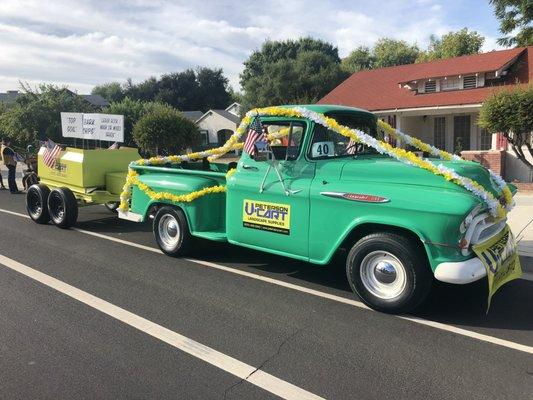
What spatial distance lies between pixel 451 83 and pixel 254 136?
53.6 ft

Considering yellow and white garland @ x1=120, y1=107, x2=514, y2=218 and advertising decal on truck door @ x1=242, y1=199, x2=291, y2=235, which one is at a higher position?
yellow and white garland @ x1=120, y1=107, x2=514, y2=218

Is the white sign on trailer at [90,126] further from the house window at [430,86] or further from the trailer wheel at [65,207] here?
the house window at [430,86]

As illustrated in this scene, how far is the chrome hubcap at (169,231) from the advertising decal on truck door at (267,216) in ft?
4.83

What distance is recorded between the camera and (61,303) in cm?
520

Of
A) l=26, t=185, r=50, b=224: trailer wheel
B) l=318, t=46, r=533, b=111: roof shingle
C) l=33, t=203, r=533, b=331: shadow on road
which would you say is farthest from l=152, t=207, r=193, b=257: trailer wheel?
l=318, t=46, r=533, b=111: roof shingle

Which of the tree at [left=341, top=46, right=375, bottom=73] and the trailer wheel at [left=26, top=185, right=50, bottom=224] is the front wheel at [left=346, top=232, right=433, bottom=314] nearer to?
the trailer wheel at [left=26, top=185, right=50, bottom=224]

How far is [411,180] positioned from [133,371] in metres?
3.09

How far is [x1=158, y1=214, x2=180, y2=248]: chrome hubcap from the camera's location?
6.98 m

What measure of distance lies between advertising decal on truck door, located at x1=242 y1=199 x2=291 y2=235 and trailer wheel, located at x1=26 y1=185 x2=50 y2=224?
541 centimetres

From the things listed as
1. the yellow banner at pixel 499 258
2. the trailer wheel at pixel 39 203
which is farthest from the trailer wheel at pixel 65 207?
the yellow banner at pixel 499 258

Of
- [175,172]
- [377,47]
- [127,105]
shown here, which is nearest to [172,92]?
[377,47]

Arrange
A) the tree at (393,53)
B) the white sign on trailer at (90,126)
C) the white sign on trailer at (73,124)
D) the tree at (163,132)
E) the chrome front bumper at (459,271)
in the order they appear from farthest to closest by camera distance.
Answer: the tree at (393,53)
the tree at (163,132)
the white sign on trailer at (73,124)
the white sign on trailer at (90,126)
the chrome front bumper at (459,271)

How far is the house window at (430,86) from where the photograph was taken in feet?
65.9

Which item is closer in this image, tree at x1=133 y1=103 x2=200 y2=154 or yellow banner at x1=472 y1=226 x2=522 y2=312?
yellow banner at x1=472 y1=226 x2=522 y2=312
